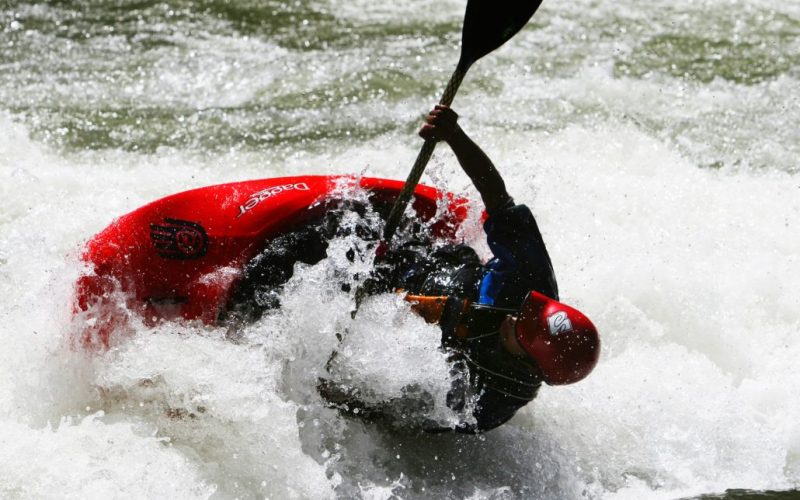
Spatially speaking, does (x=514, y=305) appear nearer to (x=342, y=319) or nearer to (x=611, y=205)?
(x=342, y=319)

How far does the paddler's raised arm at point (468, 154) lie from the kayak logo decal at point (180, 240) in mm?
878

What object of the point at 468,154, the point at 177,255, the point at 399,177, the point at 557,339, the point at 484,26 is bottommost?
the point at 399,177

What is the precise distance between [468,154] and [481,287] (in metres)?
0.48

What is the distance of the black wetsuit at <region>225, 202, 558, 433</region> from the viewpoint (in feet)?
10.8

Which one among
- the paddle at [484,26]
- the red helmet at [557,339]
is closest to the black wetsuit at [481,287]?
the red helmet at [557,339]

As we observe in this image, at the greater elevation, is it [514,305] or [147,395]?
[514,305]

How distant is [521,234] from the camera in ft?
10.9

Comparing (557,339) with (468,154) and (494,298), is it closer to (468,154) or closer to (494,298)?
(494,298)

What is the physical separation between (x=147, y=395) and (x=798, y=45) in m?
5.89

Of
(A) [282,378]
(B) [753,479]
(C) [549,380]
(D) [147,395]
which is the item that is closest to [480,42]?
(C) [549,380]

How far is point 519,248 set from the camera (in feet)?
10.8

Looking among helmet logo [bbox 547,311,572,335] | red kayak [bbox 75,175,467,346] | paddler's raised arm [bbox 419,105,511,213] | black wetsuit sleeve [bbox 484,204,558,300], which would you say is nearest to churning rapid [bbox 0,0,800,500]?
red kayak [bbox 75,175,467,346]

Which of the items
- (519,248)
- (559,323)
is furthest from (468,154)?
(559,323)

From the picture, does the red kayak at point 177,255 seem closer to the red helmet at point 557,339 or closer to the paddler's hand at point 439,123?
the paddler's hand at point 439,123
